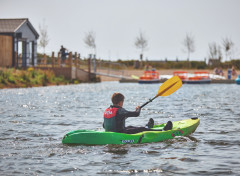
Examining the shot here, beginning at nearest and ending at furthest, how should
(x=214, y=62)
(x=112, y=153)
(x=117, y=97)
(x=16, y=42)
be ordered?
(x=112, y=153)
(x=117, y=97)
(x=16, y=42)
(x=214, y=62)

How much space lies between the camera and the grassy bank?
2847cm

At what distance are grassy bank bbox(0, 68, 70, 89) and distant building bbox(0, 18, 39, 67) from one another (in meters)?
2.66

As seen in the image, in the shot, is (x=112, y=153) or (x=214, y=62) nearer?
(x=112, y=153)

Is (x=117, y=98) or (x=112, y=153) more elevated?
(x=117, y=98)

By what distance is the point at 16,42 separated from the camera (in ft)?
117

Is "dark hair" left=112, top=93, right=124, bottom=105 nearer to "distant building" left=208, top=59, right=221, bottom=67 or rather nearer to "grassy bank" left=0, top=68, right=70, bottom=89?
"grassy bank" left=0, top=68, right=70, bottom=89

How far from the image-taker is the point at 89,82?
40.2 metres

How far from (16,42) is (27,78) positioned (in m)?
5.72

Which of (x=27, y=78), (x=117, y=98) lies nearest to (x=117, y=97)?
(x=117, y=98)

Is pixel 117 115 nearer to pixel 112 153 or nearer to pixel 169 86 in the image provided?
pixel 112 153

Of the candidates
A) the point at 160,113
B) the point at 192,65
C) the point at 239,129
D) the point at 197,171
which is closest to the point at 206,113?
the point at 160,113

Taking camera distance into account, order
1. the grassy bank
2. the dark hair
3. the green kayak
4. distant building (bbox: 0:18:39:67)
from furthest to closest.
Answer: distant building (bbox: 0:18:39:67)
the grassy bank
the green kayak
the dark hair

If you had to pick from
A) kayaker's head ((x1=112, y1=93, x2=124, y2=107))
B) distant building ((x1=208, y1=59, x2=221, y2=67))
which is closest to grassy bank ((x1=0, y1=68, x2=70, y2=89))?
kayaker's head ((x1=112, y1=93, x2=124, y2=107))

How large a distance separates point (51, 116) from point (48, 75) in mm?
19520
